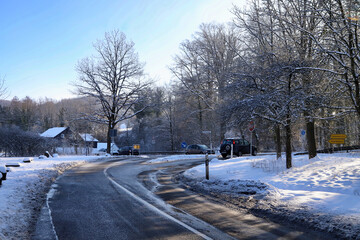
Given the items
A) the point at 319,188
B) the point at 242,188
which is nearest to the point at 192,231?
the point at 242,188

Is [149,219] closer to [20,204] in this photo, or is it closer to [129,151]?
[20,204]

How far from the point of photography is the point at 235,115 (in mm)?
13172

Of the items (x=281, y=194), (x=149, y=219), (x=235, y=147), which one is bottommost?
(x=149, y=219)

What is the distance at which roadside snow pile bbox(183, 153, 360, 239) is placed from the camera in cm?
634

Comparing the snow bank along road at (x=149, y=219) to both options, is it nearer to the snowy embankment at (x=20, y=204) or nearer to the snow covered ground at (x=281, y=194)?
the snowy embankment at (x=20, y=204)

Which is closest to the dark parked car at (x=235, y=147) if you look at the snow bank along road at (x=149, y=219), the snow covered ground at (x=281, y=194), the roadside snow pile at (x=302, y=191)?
A: the roadside snow pile at (x=302, y=191)

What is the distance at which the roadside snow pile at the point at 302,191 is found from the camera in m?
6.34

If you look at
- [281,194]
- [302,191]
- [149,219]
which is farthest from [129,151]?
[149,219]

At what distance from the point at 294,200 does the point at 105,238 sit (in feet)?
16.5

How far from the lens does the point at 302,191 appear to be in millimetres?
9164

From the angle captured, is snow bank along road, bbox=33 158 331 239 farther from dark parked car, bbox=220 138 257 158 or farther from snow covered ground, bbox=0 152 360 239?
dark parked car, bbox=220 138 257 158

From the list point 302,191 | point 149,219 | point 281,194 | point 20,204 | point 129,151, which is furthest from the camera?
point 129,151

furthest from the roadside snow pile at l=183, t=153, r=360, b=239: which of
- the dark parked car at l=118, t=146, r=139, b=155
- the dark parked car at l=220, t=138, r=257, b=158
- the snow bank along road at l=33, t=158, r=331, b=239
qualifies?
the dark parked car at l=118, t=146, r=139, b=155

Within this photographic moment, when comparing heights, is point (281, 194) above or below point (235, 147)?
below
